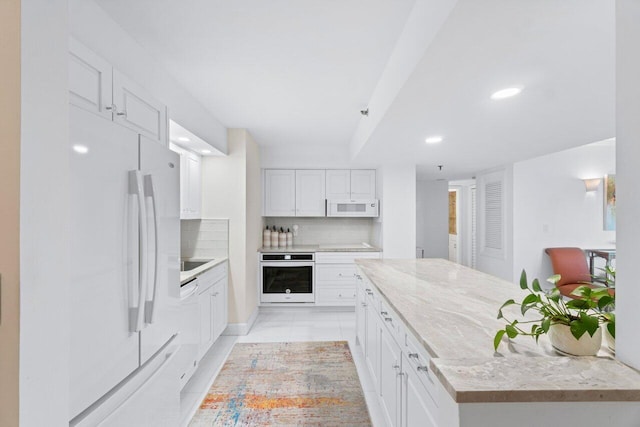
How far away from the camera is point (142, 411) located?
1274mm

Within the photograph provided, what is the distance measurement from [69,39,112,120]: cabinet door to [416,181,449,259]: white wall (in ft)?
20.0

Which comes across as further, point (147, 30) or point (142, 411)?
point (147, 30)

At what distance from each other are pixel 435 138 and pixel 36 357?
3.05 meters

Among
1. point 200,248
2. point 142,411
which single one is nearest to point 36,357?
point 142,411

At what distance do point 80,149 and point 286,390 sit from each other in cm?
222

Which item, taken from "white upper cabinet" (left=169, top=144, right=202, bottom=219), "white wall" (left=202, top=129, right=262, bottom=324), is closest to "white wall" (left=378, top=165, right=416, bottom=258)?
"white wall" (left=202, top=129, right=262, bottom=324)

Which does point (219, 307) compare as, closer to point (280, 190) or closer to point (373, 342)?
point (373, 342)

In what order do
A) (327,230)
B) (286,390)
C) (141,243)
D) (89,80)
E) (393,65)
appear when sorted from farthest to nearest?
(327,230)
(286,390)
(393,65)
(89,80)
(141,243)

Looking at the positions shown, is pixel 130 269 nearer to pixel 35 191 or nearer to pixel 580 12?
pixel 35 191

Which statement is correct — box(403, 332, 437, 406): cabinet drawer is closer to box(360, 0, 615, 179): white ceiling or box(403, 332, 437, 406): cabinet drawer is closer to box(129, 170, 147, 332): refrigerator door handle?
box(129, 170, 147, 332): refrigerator door handle

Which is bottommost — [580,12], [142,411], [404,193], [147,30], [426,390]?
[142,411]

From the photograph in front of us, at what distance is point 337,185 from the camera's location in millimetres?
4820

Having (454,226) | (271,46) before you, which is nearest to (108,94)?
(271,46)

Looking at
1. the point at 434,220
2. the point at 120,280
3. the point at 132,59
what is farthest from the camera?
the point at 434,220
